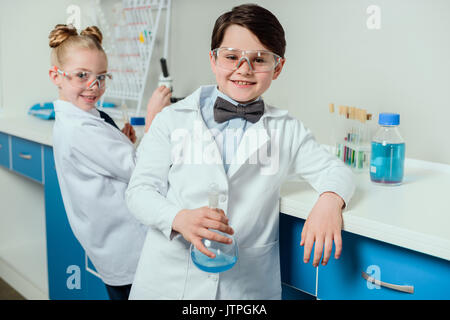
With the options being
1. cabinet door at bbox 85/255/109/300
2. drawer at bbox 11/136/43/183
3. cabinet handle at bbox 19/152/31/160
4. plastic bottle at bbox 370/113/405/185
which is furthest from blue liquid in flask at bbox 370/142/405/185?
cabinet handle at bbox 19/152/31/160

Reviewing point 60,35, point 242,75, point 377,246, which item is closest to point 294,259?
point 377,246

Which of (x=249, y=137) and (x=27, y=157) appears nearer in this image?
(x=249, y=137)

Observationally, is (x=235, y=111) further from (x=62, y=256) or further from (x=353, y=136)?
(x=62, y=256)

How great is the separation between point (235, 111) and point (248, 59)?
4.9 inches

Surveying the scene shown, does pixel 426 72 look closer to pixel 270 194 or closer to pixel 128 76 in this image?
pixel 270 194

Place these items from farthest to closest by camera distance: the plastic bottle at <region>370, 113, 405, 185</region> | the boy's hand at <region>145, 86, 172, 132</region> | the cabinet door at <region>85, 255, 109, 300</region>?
the cabinet door at <region>85, 255, 109, 300</region> → the boy's hand at <region>145, 86, 172, 132</region> → the plastic bottle at <region>370, 113, 405, 185</region>

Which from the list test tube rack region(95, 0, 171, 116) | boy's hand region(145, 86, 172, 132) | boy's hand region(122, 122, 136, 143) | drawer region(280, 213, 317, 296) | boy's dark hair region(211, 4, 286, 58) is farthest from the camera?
test tube rack region(95, 0, 171, 116)

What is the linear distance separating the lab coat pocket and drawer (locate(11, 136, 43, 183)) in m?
1.35

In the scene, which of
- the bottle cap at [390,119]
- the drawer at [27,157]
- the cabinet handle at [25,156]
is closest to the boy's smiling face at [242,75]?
the bottle cap at [390,119]

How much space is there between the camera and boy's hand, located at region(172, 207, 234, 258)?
92 cm

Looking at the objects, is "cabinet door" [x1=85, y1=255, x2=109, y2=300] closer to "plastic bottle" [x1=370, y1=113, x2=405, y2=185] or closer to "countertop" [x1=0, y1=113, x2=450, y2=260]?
"countertop" [x1=0, y1=113, x2=450, y2=260]

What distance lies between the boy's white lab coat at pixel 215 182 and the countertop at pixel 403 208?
0.06m

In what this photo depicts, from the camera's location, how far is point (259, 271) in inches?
44.1

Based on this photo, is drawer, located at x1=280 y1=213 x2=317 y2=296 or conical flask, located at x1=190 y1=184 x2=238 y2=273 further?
drawer, located at x1=280 y1=213 x2=317 y2=296
